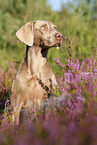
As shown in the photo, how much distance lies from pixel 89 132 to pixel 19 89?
188 cm

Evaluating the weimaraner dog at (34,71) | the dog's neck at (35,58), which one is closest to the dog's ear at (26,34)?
the weimaraner dog at (34,71)

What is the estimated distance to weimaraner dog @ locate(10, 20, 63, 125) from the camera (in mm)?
2692

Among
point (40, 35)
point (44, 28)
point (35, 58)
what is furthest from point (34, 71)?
point (44, 28)

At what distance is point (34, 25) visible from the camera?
2.89m

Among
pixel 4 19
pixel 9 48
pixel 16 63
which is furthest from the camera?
pixel 9 48

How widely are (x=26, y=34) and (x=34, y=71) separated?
549 millimetres

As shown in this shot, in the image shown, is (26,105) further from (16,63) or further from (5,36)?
(5,36)

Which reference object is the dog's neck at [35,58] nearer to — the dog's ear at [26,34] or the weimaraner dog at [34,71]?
the weimaraner dog at [34,71]

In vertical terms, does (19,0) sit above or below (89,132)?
above

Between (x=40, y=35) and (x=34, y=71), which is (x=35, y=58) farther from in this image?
(x=40, y=35)

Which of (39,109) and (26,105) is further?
(26,105)

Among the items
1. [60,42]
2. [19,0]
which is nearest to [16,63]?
[60,42]

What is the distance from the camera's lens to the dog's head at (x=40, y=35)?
2.69m

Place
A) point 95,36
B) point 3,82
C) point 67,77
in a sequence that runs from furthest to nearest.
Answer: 1. point 95,36
2. point 3,82
3. point 67,77
